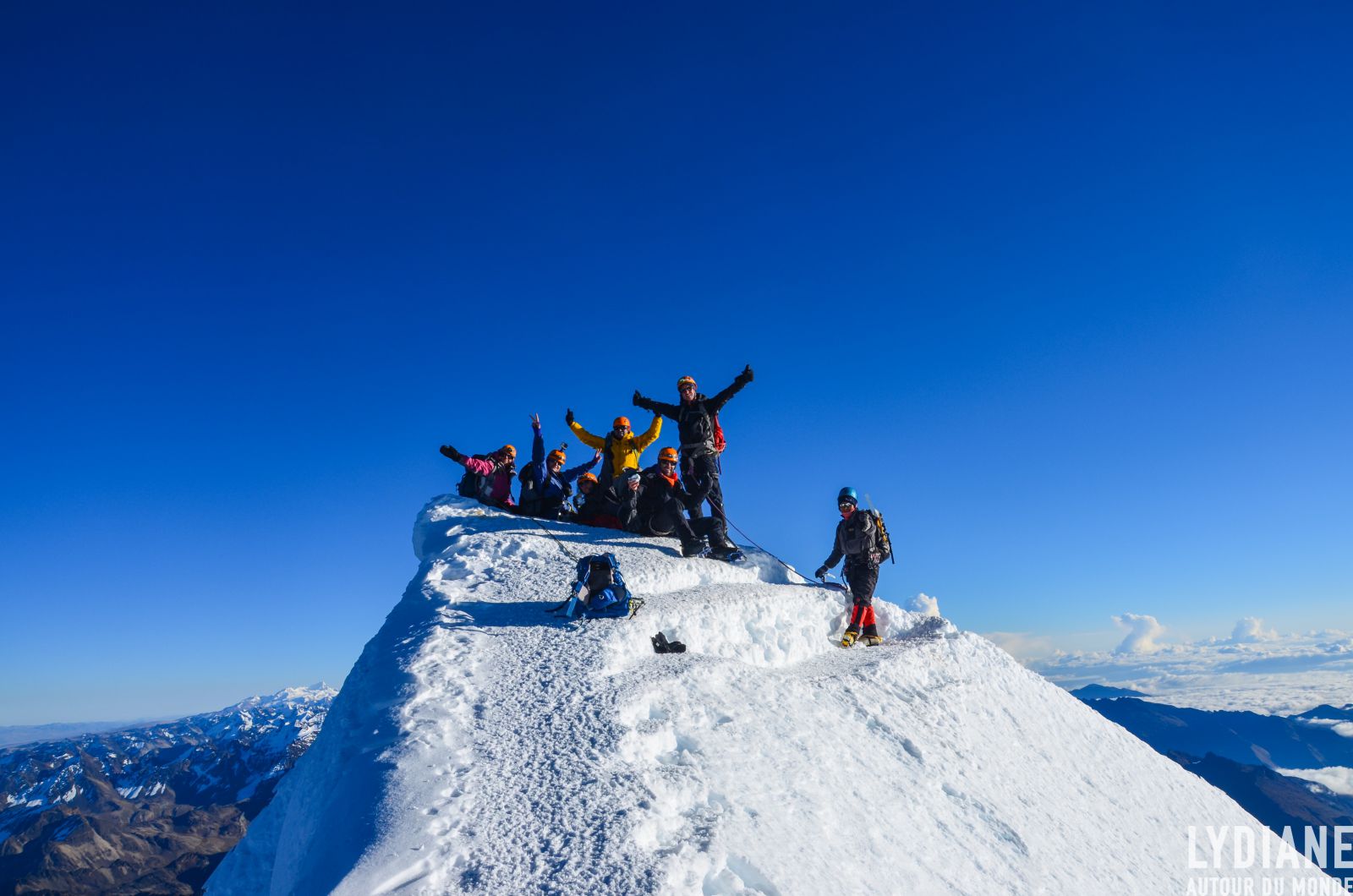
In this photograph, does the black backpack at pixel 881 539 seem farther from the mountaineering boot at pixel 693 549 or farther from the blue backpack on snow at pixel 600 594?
the blue backpack on snow at pixel 600 594

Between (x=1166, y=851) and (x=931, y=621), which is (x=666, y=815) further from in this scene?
(x=931, y=621)

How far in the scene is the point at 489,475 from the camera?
54.7ft

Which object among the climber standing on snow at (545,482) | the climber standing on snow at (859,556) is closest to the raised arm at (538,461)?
the climber standing on snow at (545,482)

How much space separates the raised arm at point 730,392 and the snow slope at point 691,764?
356cm

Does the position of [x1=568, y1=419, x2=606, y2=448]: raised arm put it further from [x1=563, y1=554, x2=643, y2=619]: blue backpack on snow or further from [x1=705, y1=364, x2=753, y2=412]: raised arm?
[x1=563, y1=554, x2=643, y2=619]: blue backpack on snow

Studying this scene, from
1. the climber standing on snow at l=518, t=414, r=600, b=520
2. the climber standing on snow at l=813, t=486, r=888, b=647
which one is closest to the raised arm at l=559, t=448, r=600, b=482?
the climber standing on snow at l=518, t=414, r=600, b=520

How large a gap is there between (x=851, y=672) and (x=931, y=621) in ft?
15.3

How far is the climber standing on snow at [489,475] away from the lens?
16.4m

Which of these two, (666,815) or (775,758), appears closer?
(666,815)

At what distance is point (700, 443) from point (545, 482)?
3.81 m

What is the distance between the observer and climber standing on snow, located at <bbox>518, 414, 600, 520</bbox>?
15.9 meters

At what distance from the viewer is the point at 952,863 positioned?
7062 mm

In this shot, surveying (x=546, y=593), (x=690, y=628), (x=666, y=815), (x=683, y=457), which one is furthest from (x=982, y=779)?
(x=683, y=457)

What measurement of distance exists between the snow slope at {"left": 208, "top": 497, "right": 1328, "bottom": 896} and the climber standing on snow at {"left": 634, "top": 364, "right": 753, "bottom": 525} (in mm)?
1918
